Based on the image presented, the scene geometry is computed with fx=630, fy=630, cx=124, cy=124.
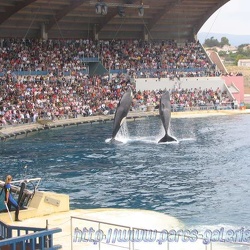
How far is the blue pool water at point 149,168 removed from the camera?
65.9 ft


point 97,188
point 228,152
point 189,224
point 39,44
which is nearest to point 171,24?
point 39,44

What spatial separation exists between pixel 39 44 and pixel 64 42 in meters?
3.23

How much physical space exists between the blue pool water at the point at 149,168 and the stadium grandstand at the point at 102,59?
535 centimetres

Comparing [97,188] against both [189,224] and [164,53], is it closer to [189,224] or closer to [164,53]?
[189,224]

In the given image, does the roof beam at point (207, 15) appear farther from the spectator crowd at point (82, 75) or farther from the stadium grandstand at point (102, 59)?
the spectator crowd at point (82, 75)

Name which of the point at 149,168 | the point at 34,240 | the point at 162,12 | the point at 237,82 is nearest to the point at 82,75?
the point at 162,12

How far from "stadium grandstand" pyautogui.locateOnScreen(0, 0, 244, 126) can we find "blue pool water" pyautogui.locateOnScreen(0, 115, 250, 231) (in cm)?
535

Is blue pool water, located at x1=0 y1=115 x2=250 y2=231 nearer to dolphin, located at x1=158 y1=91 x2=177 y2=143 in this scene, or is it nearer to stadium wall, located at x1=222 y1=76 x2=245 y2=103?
dolphin, located at x1=158 y1=91 x2=177 y2=143

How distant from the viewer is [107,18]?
59719 millimetres

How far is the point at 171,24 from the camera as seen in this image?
219ft

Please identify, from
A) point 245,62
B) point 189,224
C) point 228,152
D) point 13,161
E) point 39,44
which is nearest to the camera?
point 189,224

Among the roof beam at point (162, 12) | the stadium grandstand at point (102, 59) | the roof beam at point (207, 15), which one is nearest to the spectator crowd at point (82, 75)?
the stadium grandstand at point (102, 59)

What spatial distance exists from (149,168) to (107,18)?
34.6 meters

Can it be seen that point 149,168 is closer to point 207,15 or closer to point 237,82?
point 237,82
